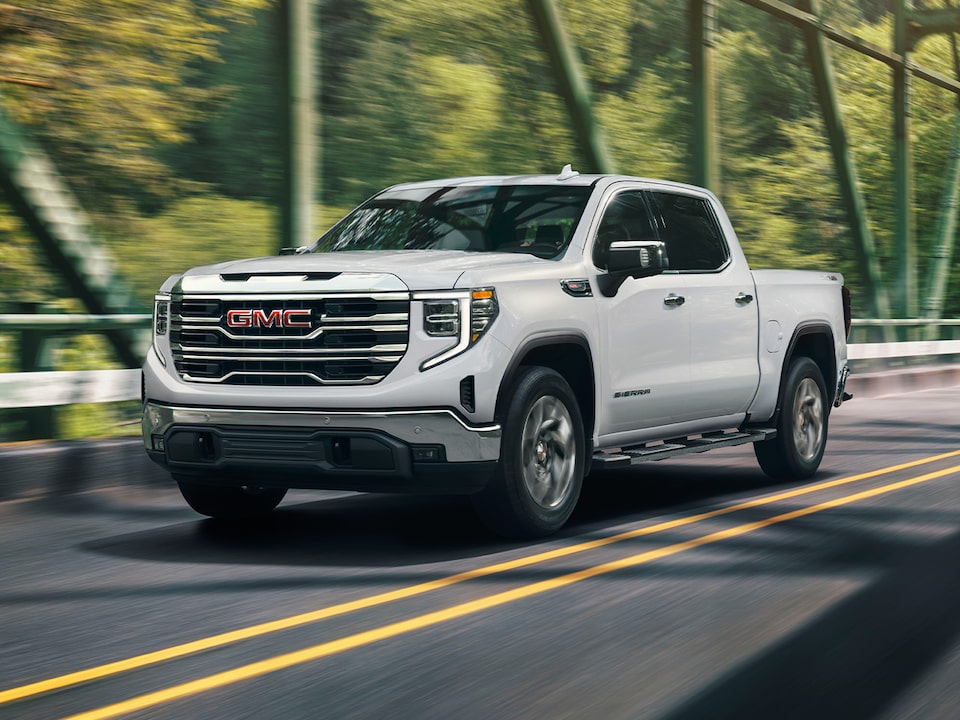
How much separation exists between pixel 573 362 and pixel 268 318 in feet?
5.58

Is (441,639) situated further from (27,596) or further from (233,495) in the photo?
(233,495)

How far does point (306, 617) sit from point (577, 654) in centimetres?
115

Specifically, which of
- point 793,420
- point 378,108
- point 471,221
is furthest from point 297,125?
point 793,420

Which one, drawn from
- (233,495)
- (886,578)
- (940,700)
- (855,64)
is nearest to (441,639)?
Answer: (940,700)

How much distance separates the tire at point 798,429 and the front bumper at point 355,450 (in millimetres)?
3583

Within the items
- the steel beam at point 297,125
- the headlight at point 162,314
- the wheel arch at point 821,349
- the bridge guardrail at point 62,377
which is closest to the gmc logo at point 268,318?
the headlight at point 162,314

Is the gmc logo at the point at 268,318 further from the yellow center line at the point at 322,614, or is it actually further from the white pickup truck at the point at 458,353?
the yellow center line at the point at 322,614

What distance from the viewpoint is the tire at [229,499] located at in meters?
7.95

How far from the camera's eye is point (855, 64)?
27.1 m

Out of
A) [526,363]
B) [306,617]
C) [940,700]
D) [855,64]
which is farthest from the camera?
[855,64]

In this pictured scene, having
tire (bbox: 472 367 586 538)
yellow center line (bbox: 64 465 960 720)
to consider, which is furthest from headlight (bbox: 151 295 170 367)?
yellow center line (bbox: 64 465 960 720)

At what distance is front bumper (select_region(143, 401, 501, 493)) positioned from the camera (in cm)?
682

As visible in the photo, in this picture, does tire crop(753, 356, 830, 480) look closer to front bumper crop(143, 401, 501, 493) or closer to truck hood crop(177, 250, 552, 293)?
truck hood crop(177, 250, 552, 293)

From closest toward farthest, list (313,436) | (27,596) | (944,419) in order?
1. (27,596)
2. (313,436)
3. (944,419)
